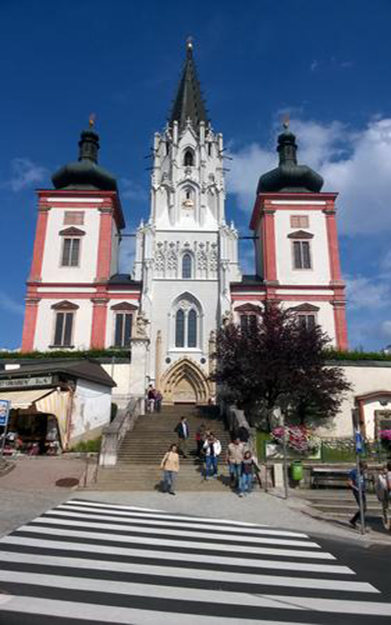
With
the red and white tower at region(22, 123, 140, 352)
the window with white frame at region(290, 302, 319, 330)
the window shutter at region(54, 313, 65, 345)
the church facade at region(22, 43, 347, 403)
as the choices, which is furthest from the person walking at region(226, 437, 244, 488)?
the window shutter at region(54, 313, 65, 345)

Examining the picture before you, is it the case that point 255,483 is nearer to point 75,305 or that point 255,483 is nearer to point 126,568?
point 126,568

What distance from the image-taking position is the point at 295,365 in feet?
70.3

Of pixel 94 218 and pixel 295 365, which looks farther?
pixel 94 218

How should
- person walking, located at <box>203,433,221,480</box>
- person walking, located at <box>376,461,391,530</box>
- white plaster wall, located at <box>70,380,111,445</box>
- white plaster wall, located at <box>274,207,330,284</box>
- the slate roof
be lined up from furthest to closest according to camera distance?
white plaster wall, located at <box>274,207,330,284</box> < white plaster wall, located at <box>70,380,111,445</box> < the slate roof < person walking, located at <box>203,433,221,480</box> < person walking, located at <box>376,461,391,530</box>

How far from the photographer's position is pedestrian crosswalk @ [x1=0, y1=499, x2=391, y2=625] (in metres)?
4.71

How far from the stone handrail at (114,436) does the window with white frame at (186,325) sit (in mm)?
12177

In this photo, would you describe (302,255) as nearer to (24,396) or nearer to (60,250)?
(60,250)

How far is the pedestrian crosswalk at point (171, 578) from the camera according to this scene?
4707 millimetres

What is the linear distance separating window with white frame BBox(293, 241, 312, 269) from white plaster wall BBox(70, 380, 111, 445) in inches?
751

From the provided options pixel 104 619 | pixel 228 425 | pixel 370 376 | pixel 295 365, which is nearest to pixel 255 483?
pixel 228 425

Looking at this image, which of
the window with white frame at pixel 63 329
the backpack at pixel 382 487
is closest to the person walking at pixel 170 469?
the backpack at pixel 382 487

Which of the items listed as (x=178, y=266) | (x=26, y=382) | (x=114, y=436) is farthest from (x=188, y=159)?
(x=114, y=436)

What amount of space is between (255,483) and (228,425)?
668cm

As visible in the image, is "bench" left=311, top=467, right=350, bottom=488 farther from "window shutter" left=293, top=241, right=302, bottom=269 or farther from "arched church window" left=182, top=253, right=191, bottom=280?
"window shutter" left=293, top=241, right=302, bottom=269
